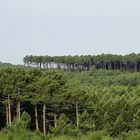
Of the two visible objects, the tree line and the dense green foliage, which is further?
the tree line

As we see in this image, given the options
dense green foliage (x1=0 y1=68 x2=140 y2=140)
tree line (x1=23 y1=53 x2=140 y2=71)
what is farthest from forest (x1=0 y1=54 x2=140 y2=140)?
tree line (x1=23 y1=53 x2=140 y2=71)

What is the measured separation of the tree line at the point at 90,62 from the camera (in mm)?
143250

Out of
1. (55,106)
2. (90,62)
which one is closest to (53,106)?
(55,106)

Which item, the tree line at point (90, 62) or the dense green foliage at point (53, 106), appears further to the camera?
the tree line at point (90, 62)

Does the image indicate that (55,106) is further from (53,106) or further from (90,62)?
(90,62)

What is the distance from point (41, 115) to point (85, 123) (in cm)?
484

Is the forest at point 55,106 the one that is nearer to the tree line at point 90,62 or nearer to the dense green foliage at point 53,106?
the dense green foliage at point 53,106

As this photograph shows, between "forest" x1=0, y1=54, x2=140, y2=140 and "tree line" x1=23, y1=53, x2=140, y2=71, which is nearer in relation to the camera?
"forest" x1=0, y1=54, x2=140, y2=140

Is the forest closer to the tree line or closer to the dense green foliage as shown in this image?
the dense green foliage

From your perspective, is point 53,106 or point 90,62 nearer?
point 53,106

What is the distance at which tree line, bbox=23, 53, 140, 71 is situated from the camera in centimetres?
14325

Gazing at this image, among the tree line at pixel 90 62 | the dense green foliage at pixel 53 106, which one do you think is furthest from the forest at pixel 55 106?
the tree line at pixel 90 62

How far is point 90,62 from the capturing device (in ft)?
479

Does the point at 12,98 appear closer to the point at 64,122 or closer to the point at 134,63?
the point at 64,122
